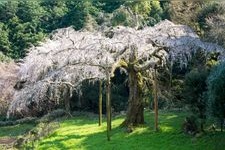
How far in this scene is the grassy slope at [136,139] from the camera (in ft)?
52.2

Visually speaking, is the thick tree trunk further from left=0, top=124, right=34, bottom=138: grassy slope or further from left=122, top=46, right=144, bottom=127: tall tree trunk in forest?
left=0, top=124, right=34, bottom=138: grassy slope

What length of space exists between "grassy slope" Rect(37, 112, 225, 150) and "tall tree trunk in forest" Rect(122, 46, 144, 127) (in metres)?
0.44

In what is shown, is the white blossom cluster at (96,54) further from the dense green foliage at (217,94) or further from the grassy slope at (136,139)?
the dense green foliage at (217,94)

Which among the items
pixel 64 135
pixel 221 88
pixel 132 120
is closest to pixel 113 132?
pixel 132 120

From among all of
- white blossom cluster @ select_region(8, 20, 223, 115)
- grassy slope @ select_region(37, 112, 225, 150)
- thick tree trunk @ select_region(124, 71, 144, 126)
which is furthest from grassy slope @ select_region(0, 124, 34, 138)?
thick tree trunk @ select_region(124, 71, 144, 126)

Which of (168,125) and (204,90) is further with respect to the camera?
(168,125)

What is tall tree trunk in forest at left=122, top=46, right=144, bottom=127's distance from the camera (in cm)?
1903

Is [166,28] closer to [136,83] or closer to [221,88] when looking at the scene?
[136,83]

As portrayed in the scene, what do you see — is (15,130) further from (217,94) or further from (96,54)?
(217,94)

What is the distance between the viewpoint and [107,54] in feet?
59.5

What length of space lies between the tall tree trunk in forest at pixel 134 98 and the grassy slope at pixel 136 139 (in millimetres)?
439

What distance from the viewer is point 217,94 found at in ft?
46.0

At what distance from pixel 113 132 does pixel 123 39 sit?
3.58 m

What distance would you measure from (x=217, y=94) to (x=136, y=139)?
13.9 feet
